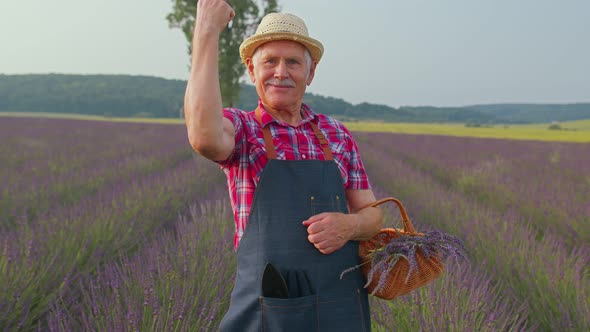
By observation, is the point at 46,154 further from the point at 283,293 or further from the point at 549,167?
the point at 549,167

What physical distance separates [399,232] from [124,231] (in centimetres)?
288

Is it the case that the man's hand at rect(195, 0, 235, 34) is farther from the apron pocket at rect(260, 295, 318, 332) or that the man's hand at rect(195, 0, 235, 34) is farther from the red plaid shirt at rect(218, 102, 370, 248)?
the apron pocket at rect(260, 295, 318, 332)

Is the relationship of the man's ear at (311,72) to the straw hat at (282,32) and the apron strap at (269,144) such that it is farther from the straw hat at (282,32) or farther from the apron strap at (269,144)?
the apron strap at (269,144)

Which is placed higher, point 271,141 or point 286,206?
point 271,141

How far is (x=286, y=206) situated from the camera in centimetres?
137

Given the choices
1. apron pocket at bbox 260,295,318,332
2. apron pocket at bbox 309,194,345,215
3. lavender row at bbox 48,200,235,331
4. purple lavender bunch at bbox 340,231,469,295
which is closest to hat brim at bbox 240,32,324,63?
apron pocket at bbox 309,194,345,215

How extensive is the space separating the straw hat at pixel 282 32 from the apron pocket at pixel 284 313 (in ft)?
2.58

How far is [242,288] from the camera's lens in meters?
1.40

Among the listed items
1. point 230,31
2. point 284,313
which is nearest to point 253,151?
point 284,313

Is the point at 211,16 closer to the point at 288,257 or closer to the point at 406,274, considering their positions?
the point at 288,257

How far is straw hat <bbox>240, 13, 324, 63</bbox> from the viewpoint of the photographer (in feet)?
4.63

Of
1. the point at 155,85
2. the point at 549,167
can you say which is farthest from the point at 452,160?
the point at 155,85

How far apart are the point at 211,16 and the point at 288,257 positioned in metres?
→ 0.72

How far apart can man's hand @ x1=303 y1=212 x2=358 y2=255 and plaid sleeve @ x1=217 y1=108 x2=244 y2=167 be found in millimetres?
303
